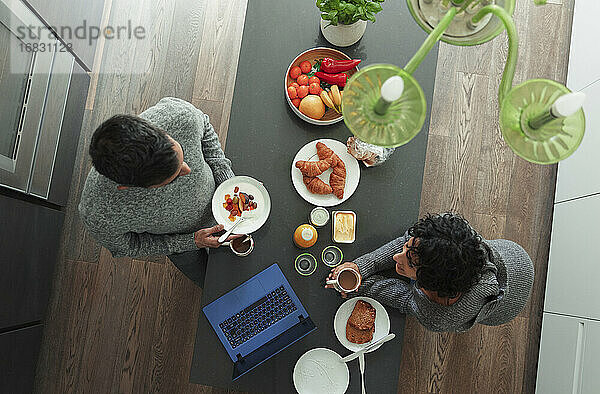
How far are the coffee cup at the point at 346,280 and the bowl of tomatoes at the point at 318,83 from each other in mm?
536

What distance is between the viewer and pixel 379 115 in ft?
2.82

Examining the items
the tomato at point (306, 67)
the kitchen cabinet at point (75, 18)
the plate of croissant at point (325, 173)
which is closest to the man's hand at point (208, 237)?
the plate of croissant at point (325, 173)

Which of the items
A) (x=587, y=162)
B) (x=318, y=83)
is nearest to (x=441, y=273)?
(x=318, y=83)

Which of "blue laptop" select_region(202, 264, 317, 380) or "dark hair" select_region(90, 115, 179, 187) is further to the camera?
"blue laptop" select_region(202, 264, 317, 380)

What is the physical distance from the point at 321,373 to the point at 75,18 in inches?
79.0

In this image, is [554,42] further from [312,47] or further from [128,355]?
[128,355]

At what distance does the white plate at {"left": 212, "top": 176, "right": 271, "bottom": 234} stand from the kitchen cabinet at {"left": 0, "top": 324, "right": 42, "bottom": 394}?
118cm

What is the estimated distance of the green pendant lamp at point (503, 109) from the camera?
816 millimetres

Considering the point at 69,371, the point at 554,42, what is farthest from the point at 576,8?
the point at 69,371

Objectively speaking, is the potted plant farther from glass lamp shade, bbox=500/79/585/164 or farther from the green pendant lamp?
glass lamp shade, bbox=500/79/585/164

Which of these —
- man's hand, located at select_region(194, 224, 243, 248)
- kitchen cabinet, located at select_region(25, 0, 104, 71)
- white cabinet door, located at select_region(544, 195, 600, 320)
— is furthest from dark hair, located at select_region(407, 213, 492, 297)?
kitchen cabinet, located at select_region(25, 0, 104, 71)

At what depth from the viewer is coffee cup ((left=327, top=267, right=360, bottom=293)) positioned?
1589 mm

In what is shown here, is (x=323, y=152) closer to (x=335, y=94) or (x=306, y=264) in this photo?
(x=335, y=94)

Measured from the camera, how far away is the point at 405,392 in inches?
92.0
